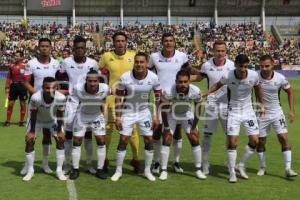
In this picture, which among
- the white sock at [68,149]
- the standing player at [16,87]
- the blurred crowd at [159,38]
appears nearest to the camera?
the white sock at [68,149]

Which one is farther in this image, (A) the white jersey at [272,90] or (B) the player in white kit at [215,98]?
(B) the player in white kit at [215,98]

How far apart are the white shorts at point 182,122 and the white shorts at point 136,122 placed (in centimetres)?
44

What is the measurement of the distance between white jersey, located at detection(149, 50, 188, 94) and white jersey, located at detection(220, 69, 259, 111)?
975 mm

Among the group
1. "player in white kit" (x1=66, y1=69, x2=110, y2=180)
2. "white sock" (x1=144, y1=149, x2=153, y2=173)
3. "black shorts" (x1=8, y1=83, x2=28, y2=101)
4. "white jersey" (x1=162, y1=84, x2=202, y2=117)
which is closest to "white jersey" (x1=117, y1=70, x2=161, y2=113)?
"white jersey" (x1=162, y1=84, x2=202, y2=117)

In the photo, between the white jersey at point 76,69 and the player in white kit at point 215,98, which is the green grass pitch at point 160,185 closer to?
the player in white kit at point 215,98

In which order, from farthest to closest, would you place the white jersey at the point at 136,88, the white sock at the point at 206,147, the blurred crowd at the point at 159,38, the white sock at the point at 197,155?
1. the blurred crowd at the point at 159,38
2. the white sock at the point at 206,147
3. the white sock at the point at 197,155
4. the white jersey at the point at 136,88

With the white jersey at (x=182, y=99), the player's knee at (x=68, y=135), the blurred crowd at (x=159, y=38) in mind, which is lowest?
the player's knee at (x=68, y=135)

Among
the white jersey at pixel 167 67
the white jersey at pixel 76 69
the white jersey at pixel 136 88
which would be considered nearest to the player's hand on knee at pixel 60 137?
the white jersey at pixel 76 69

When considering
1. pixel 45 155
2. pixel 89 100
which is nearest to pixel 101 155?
pixel 89 100

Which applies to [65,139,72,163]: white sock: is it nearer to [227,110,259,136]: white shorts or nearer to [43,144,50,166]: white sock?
[43,144,50,166]: white sock

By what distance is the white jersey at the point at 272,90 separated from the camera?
898 cm

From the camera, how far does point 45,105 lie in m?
8.88

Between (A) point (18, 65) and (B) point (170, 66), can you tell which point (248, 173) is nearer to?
(B) point (170, 66)

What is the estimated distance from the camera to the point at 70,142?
948cm
